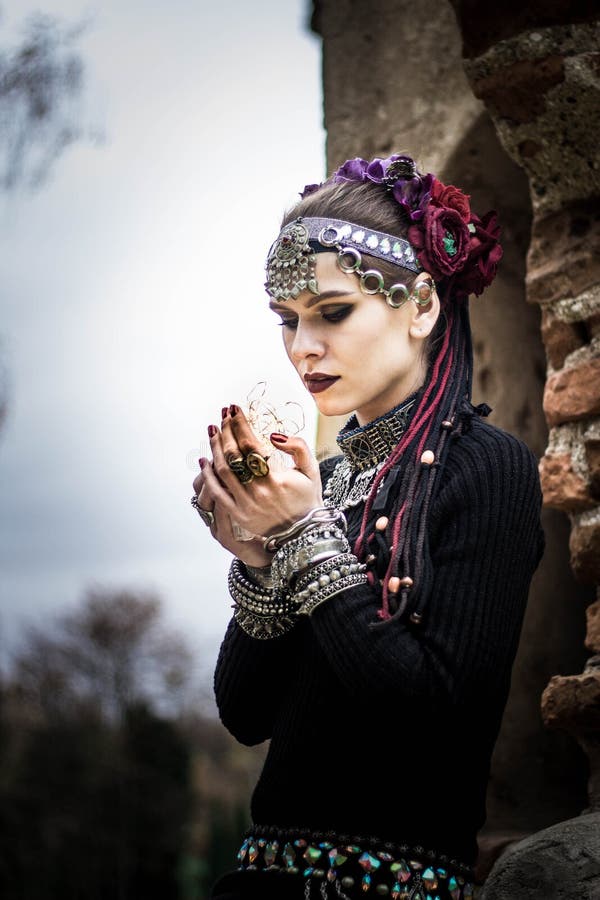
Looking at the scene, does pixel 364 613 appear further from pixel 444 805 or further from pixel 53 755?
pixel 53 755

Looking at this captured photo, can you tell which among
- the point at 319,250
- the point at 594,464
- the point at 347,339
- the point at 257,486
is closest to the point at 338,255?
the point at 319,250

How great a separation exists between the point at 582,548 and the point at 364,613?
30.1 inches

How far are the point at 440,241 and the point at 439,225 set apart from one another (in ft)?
0.10

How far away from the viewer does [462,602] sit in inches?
67.6

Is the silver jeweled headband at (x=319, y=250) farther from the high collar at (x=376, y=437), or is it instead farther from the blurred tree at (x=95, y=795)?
the blurred tree at (x=95, y=795)

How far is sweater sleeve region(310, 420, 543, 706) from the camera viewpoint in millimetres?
1652

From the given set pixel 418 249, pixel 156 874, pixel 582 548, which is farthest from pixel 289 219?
pixel 156 874

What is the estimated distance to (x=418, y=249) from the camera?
202cm

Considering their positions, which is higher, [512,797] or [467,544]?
[467,544]

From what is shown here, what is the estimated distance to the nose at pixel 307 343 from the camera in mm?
1967

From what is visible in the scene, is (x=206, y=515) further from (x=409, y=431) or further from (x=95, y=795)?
(x=95, y=795)

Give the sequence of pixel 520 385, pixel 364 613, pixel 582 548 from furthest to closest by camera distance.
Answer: pixel 520 385 → pixel 582 548 → pixel 364 613

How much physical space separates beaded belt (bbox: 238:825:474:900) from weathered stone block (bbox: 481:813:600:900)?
8 centimetres

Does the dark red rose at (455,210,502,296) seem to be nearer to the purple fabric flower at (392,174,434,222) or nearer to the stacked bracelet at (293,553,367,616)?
the purple fabric flower at (392,174,434,222)
